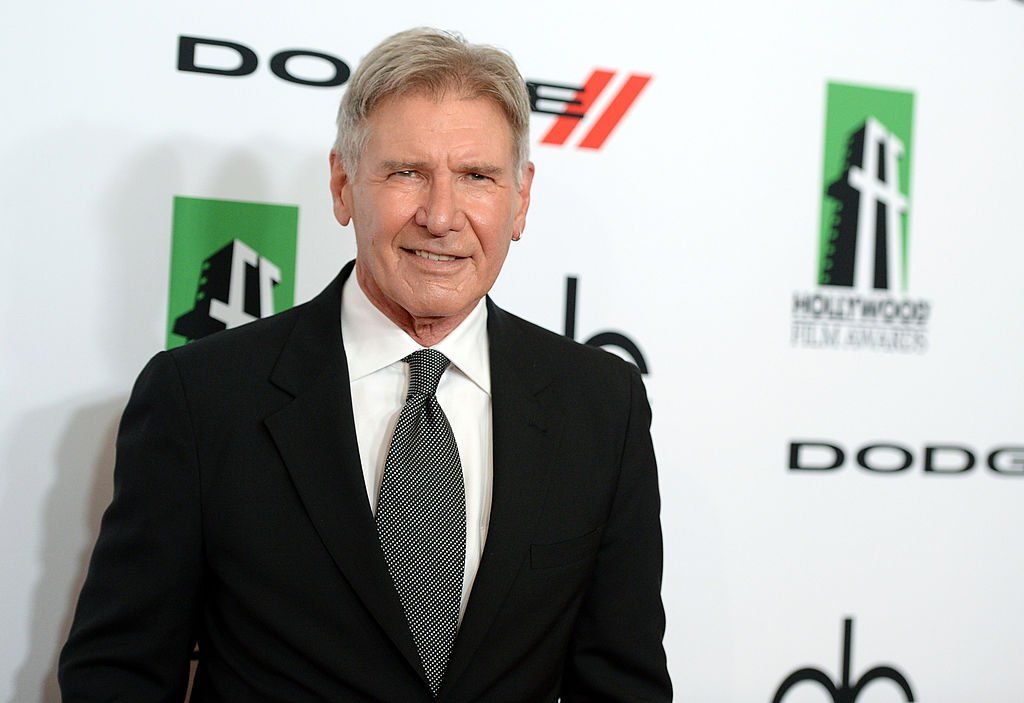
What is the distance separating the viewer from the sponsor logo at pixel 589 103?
1.88m

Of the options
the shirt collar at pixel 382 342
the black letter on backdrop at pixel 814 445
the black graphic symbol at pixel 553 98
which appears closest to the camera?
the shirt collar at pixel 382 342

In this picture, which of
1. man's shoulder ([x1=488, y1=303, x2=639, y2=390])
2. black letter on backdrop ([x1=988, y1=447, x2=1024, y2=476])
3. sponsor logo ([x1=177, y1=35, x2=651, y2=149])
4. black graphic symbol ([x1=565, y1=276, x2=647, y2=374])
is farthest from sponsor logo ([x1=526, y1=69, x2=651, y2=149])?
black letter on backdrop ([x1=988, y1=447, x2=1024, y2=476])

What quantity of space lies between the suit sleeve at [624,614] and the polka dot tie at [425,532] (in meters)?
0.22

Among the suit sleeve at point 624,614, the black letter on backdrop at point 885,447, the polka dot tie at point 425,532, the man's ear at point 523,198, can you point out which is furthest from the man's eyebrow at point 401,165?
the black letter on backdrop at point 885,447

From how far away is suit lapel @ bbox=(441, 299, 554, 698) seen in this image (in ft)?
4.17

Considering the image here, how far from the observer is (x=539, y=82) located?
1.88m

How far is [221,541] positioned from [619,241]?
0.94 m

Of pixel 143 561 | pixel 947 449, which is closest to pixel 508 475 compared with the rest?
pixel 143 561

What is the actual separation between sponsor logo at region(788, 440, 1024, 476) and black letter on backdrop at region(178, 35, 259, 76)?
A: 3.88ft

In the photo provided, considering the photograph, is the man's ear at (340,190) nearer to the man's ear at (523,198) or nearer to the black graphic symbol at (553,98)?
the man's ear at (523,198)

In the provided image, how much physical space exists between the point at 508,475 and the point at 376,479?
16 cm

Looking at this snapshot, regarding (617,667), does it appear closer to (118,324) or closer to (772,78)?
(118,324)

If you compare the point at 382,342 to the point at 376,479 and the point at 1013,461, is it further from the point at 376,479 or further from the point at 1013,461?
the point at 1013,461

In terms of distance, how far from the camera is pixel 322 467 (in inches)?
50.1
